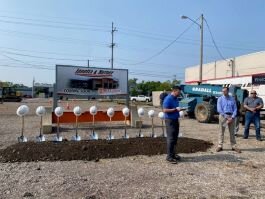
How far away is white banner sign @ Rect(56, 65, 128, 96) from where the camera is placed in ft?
55.1

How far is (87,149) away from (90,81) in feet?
25.2

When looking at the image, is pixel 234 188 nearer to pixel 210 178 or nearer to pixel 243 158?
pixel 210 178

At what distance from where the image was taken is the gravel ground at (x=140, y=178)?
657cm

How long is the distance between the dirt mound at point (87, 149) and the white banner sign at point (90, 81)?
6.19 meters

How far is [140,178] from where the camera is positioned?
24.9ft

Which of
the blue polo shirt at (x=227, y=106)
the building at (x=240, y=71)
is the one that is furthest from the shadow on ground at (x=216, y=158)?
the building at (x=240, y=71)

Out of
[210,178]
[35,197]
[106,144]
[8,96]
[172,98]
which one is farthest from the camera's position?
[8,96]

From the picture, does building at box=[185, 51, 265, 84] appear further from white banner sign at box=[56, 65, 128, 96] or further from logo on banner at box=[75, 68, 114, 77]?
logo on banner at box=[75, 68, 114, 77]

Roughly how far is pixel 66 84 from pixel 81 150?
744 centimetres

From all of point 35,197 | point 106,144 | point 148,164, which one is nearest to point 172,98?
point 148,164

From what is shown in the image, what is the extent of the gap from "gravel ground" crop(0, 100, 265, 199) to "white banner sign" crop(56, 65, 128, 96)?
312 inches

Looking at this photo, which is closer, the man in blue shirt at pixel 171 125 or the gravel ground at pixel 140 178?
the gravel ground at pixel 140 178

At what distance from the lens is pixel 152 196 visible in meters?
6.39

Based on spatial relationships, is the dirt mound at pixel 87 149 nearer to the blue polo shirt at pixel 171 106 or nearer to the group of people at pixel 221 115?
the group of people at pixel 221 115
